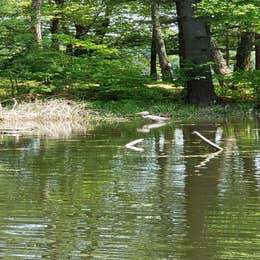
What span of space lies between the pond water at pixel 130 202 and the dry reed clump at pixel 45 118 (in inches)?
187

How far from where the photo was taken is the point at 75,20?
33969mm

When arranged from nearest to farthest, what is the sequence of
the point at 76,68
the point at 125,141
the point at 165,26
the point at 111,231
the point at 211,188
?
the point at 111,231 → the point at 211,188 → the point at 125,141 → the point at 76,68 → the point at 165,26

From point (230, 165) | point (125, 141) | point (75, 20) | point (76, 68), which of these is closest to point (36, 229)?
point (230, 165)

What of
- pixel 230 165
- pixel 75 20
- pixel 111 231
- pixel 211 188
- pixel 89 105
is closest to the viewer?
pixel 111 231

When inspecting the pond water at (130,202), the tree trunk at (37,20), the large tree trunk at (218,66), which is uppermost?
the tree trunk at (37,20)

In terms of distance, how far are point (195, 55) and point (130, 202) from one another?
733 inches

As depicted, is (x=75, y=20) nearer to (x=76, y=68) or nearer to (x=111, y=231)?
(x=76, y=68)

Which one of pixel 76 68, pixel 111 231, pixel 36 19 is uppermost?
pixel 36 19

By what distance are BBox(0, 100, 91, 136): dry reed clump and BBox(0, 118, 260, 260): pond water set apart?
4.76m

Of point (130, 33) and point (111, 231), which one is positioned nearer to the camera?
point (111, 231)

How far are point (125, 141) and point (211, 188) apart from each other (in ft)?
19.9

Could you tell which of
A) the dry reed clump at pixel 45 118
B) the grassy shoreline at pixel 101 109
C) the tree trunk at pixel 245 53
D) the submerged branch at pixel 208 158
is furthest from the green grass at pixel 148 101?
the submerged branch at pixel 208 158

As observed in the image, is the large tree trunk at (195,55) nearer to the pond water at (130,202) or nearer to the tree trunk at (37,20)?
the tree trunk at (37,20)

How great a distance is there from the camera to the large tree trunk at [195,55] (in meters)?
24.2
